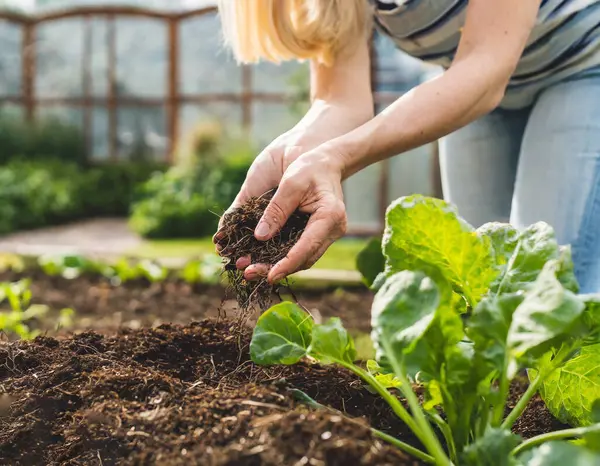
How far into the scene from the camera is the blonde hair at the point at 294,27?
2.06 metres

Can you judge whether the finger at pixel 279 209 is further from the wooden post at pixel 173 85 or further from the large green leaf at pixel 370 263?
the wooden post at pixel 173 85

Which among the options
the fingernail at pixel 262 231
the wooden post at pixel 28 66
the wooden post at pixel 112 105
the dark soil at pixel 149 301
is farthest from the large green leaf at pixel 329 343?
the wooden post at pixel 28 66

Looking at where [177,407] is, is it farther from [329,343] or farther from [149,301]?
[149,301]

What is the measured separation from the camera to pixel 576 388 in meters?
1.37

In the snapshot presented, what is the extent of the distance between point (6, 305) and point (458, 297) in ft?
9.62

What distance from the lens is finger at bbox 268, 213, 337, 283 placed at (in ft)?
4.80

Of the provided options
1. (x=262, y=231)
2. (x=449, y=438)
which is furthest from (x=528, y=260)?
(x=262, y=231)

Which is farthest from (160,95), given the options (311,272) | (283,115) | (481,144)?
(481,144)

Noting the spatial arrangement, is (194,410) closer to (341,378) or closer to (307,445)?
(307,445)

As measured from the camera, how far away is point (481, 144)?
7.90 ft

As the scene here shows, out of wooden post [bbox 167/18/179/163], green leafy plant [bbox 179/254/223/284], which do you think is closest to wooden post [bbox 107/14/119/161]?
wooden post [bbox 167/18/179/163]

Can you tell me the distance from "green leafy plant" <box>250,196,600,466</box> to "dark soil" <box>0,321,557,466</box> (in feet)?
0.32

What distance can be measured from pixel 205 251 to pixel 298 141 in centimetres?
419

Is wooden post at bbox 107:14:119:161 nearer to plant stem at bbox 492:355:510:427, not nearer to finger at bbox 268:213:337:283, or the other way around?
finger at bbox 268:213:337:283
